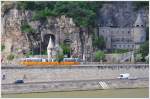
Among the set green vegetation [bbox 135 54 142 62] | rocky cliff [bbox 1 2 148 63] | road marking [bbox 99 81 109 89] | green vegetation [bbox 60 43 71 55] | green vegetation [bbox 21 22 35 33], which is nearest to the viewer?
road marking [bbox 99 81 109 89]

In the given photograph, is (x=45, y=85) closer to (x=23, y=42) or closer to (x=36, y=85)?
(x=36, y=85)

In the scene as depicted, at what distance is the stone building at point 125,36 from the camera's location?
63.1 meters

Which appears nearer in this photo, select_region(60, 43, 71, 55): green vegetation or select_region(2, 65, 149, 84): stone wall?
select_region(2, 65, 149, 84): stone wall

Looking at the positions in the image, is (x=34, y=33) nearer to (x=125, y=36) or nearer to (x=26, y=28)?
(x=26, y=28)

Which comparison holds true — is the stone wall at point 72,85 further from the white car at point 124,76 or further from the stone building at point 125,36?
the stone building at point 125,36

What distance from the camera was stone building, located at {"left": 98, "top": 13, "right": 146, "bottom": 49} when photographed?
6306 centimetres

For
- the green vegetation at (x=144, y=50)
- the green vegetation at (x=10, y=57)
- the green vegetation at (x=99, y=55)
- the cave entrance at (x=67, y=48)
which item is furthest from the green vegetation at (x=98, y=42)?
the green vegetation at (x=10, y=57)

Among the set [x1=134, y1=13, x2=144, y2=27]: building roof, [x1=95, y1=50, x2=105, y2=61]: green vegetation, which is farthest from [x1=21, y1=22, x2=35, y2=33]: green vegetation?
[x1=134, y1=13, x2=144, y2=27]: building roof

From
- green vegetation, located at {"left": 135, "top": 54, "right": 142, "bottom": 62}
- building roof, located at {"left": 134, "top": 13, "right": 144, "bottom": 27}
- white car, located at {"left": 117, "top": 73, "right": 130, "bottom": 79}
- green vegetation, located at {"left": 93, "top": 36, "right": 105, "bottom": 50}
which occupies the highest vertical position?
building roof, located at {"left": 134, "top": 13, "right": 144, "bottom": 27}

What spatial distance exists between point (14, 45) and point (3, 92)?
1985cm

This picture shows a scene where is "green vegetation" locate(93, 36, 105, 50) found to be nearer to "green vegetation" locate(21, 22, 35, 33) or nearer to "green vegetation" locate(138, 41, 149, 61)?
"green vegetation" locate(138, 41, 149, 61)

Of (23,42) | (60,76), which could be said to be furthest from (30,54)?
(60,76)

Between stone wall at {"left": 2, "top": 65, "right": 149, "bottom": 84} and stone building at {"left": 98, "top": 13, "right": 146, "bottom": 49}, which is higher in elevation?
stone building at {"left": 98, "top": 13, "right": 146, "bottom": 49}

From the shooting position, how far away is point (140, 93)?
Result: 40719 mm
